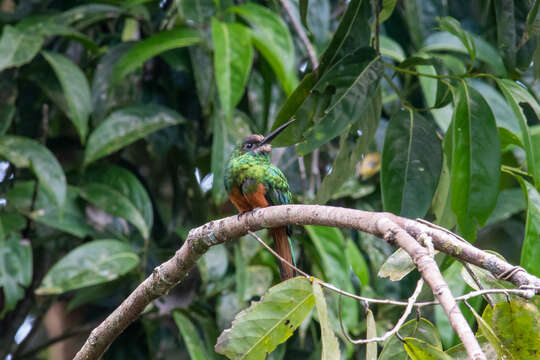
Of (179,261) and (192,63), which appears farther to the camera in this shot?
(192,63)

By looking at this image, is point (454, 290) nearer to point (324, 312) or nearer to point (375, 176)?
point (324, 312)

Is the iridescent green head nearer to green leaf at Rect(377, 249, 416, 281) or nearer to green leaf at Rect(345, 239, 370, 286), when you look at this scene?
green leaf at Rect(345, 239, 370, 286)

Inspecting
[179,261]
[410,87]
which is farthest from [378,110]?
[410,87]

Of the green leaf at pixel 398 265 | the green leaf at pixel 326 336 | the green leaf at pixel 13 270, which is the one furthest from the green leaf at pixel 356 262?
the green leaf at pixel 326 336

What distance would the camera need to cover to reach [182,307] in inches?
96.3

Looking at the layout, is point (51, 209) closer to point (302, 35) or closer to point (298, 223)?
point (302, 35)

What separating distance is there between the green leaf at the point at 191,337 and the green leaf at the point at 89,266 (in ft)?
0.85

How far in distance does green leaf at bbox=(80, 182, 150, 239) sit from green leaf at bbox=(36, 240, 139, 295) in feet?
0.32

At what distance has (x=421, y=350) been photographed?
842mm

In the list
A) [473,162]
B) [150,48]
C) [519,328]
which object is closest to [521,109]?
[473,162]

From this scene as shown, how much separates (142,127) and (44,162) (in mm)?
374

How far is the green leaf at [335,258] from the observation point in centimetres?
221

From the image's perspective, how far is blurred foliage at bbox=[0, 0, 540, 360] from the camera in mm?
1379

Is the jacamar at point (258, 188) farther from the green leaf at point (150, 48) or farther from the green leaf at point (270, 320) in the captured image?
the green leaf at point (270, 320)
